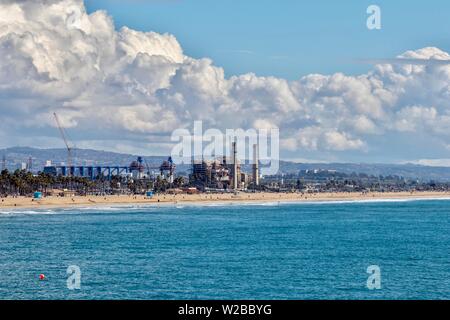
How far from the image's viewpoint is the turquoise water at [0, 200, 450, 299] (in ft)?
201

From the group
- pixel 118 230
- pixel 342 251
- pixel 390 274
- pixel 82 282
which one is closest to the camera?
pixel 82 282

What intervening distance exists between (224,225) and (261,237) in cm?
2998

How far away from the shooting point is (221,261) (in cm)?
8188

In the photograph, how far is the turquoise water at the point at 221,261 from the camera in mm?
61344

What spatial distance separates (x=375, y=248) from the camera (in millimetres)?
99500

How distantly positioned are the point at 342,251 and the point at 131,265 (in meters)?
28.6

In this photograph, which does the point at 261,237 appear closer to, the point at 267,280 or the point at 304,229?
the point at 304,229

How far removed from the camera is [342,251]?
9475 cm

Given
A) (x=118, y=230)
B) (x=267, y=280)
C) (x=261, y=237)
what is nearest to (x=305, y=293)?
(x=267, y=280)

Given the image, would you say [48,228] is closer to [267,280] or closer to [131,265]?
[131,265]
